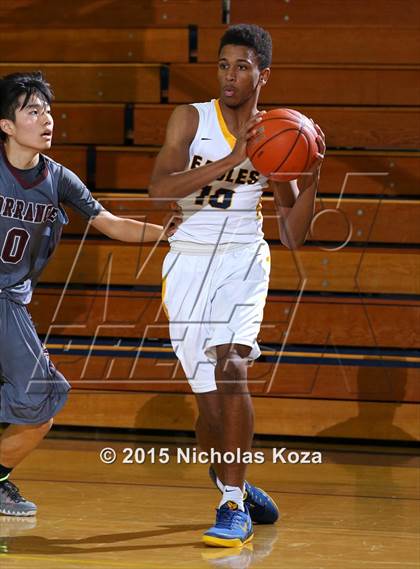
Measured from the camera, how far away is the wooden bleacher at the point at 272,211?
6199 millimetres

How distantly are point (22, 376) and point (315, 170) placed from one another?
4.54 ft

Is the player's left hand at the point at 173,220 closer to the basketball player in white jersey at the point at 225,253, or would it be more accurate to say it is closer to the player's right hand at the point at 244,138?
the basketball player in white jersey at the point at 225,253

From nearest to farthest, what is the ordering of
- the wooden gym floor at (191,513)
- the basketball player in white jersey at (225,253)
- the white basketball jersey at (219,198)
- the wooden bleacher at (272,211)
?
the wooden gym floor at (191,513), the basketball player in white jersey at (225,253), the white basketball jersey at (219,198), the wooden bleacher at (272,211)

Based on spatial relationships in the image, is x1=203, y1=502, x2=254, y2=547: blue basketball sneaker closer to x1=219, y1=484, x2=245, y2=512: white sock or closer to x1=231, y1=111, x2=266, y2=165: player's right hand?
x1=219, y1=484, x2=245, y2=512: white sock

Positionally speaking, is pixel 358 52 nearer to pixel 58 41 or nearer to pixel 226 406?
pixel 58 41

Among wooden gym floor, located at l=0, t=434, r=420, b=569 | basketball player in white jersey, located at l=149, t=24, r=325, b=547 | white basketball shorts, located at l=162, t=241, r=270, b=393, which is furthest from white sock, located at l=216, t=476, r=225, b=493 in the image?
white basketball shorts, located at l=162, t=241, r=270, b=393

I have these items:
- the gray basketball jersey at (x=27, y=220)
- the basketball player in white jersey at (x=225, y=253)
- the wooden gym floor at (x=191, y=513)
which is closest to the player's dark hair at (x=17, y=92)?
the gray basketball jersey at (x=27, y=220)

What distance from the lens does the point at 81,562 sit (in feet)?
11.9

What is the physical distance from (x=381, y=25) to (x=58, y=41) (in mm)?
2222

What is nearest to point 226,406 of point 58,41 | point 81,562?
point 81,562

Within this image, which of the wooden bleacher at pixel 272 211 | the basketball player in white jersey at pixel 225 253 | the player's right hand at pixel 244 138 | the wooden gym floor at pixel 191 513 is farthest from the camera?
the wooden bleacher at pixel 272 211

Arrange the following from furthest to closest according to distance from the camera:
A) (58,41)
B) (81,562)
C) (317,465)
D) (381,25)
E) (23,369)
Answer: (58,41) < (381,25) < (317,465) < (23,369) < (81,562)

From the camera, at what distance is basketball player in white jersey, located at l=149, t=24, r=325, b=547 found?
12.9ft

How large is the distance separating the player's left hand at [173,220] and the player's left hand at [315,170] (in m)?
0.49
